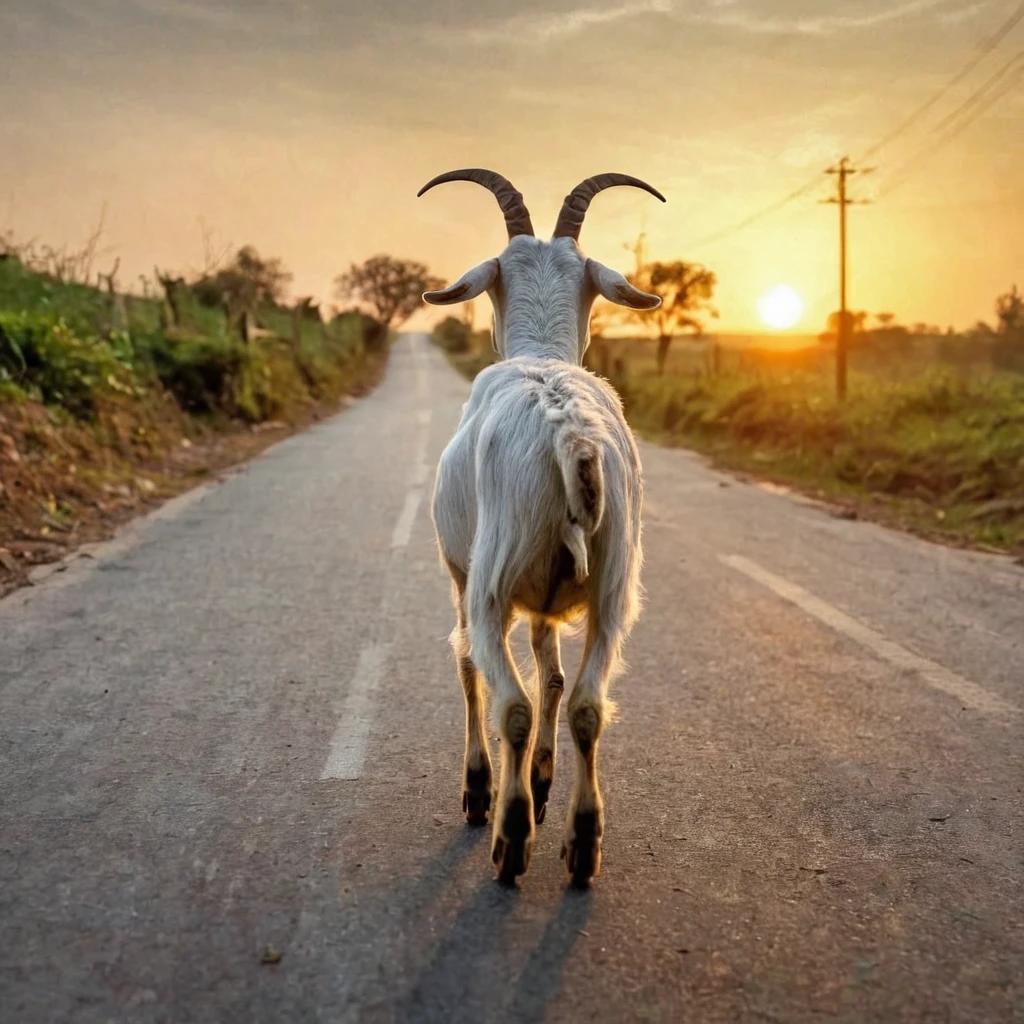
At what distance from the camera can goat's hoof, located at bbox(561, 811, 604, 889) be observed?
10.3 feet

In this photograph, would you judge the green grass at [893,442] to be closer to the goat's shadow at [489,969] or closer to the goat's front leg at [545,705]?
the goat's front leg at [545,705]

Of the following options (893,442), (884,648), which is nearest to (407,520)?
(884,648)

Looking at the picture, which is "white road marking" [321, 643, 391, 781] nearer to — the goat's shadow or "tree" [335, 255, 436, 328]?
the goat's shadow

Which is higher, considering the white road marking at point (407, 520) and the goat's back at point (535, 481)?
the goat's back at point (535, 481)

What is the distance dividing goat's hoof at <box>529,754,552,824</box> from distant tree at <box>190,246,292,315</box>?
95.3 ft

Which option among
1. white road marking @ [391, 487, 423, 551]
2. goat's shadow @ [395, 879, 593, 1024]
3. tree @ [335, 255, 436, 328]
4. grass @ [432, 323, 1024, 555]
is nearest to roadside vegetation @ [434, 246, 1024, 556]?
grass @ [432, 323, 1024, 555]

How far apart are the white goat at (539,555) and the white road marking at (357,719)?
0.56 meters

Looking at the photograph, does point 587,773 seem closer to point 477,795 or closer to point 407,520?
point 477,795

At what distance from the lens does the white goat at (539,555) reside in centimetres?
309

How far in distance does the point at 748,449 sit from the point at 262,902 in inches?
633

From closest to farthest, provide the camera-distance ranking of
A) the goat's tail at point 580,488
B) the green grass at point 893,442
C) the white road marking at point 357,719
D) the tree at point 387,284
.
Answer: the goat's tail at point 580,488, the white road marking at point 357,719, the green grass at point 893,442, the tree at point 387,284

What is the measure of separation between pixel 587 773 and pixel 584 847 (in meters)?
0.21

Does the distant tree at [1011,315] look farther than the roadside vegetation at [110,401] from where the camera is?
Yes

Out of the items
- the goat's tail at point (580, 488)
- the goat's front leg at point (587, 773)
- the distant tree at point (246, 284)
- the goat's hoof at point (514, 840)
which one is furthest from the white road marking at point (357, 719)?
the distant tree at point (246, 284)
